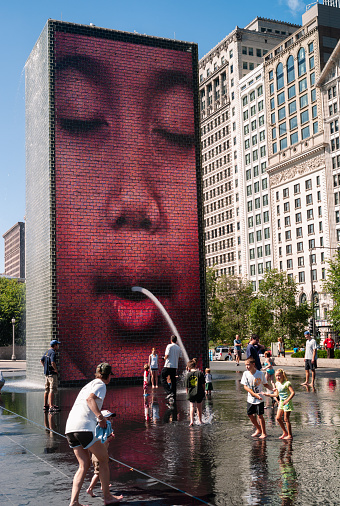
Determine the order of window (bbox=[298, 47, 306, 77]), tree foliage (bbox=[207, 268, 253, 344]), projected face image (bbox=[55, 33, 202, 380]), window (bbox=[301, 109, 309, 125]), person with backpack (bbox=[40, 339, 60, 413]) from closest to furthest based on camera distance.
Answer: person with backpack (bbox=[40, 339, 60, 413]), projected face image (bbox=[55, 33, 202, 380]), tree foliage (bbox=[207, 268, 253, 344]), window (bbox=[301, 109, 309, 125]), window (bbox=[298, 47, 306, 77])

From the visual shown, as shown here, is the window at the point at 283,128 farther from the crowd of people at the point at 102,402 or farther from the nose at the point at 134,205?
the crowd of people at the point at 102,402

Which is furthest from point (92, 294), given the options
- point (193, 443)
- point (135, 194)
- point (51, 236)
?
point (193, 443)

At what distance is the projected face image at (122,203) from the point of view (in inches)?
960

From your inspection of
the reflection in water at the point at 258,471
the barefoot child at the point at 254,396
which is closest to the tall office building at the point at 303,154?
the barefoot child at the point at 254,396

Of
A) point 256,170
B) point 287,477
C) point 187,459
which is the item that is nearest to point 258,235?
point 256,170

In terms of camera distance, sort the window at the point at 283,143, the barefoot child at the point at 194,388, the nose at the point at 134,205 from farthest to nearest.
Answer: the window at the point at 283,143
the nose at the point at 134,205
the barefoot child at the point at 194,388

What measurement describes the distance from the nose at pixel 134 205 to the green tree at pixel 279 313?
4257cm

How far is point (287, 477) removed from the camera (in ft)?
25.9

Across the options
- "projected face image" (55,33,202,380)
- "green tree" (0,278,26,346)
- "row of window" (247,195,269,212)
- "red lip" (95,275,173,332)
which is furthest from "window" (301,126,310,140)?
"red lip" (95,275,173,332)

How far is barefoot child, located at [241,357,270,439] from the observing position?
1106cm

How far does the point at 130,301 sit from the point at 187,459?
15.9m

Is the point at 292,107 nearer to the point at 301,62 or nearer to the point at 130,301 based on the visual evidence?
the point at 301,62

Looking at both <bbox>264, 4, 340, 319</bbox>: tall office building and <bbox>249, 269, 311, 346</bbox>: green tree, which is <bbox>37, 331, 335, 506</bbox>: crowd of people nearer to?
<bbox>249, 269, 311, 346</bbox>: green tree

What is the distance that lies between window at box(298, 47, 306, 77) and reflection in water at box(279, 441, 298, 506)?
92.0m
